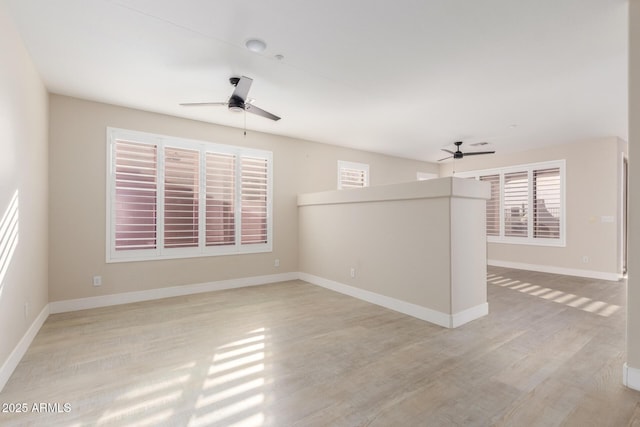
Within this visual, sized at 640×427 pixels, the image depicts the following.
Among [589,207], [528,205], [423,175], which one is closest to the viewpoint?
[589,207]

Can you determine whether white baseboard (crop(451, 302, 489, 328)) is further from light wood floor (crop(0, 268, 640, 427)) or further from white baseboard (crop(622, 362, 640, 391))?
white baseboard (crop(622, 362, 640, 391))

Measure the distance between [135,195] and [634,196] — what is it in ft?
17.5

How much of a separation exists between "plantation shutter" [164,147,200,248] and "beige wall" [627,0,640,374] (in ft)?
16.3

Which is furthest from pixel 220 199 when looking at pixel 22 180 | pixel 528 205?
pixel 528 205

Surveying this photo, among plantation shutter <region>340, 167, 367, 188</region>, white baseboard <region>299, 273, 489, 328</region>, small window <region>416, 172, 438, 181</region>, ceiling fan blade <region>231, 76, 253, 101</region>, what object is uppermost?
ceiling fan blade <region>231, 76, 253, 101</region>

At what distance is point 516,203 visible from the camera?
23.4 feet

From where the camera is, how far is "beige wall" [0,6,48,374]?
227 centimetres

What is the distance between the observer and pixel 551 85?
140 inches

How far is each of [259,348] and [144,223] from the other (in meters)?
2.77

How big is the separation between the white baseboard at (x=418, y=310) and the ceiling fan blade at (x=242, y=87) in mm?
3058

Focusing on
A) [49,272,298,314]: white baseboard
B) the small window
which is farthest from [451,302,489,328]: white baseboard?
the small window

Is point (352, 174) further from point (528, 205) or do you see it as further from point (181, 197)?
point (528, 205)

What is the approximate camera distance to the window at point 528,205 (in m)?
6.50

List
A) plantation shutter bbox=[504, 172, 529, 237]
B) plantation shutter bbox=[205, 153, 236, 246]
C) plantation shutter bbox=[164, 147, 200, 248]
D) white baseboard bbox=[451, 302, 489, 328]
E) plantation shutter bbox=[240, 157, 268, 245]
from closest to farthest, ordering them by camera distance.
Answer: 1. white baseboard bbox=[451, 302, 489, 328]
2. plantation shutter bbox=[164, 147, 200, 248]
3. plantation shutter bbox=[205, 153, 236, 246]
4. plantation shutter bbox=[240, 157, 268, 245]
5. plantation shutter bbox=[504, 172, 529, 237]
